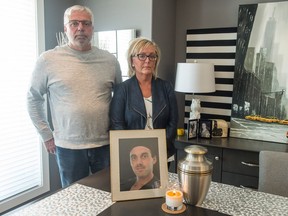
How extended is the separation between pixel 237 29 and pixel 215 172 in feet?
4.26

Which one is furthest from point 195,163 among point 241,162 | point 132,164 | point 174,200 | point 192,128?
point 192,128

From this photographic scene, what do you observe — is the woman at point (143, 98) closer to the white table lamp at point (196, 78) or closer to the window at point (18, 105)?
the white table lamp at point (196, 78)

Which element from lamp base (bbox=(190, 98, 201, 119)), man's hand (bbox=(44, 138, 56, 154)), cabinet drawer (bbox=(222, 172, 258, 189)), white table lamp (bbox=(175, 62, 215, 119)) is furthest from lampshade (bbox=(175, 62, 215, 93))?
man's hand (bbox=(44, 138, 56, 154))

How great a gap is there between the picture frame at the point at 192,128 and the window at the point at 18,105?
4.56 ft

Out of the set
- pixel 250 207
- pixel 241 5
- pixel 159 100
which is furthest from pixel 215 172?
pixel 241 5

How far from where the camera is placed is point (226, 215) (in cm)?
95

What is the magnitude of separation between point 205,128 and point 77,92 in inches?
52.6

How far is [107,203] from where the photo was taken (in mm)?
1022

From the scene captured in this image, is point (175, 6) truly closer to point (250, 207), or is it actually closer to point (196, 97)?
point (196, 97)

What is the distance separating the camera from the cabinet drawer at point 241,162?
211 centimetres

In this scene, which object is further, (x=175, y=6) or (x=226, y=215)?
(x=175, y=6)

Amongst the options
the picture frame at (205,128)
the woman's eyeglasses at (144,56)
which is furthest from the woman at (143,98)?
the picture frame at (205,128)

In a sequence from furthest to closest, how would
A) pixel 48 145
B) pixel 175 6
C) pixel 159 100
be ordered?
1. pixel 175 6
2. pixel 48 145
3. pixel 159 100

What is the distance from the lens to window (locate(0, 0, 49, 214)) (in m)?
2.20
